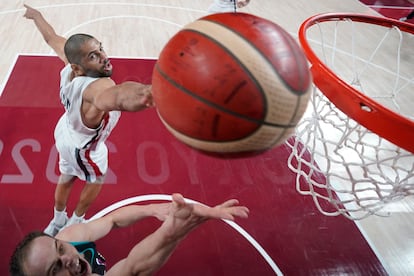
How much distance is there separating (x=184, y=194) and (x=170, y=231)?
29.2 inches

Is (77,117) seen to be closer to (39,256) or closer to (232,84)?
(39,256)

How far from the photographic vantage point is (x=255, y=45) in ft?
2.07

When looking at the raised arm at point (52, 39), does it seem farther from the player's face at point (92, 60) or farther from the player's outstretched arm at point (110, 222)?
the player's outstretched arm at point (110, 222)

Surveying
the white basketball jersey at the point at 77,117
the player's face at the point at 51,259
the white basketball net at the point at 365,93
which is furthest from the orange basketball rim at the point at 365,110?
the player's face at the point at 51,259

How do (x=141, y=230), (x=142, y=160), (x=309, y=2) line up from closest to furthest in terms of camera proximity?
(x=141, y=230), (x=142, y=160), (x=309, y=2)

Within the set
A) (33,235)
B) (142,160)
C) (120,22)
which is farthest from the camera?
(120,22)

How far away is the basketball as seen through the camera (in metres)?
0.61

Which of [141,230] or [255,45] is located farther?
[141,230]

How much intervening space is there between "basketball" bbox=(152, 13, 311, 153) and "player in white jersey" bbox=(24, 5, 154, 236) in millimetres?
175

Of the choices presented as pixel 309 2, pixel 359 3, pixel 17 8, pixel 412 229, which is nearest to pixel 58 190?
pixel 412 229

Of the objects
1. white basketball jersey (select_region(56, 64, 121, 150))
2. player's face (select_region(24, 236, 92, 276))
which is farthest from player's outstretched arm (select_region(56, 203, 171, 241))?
white basketball jersey (select_region(56, 64, 121, 150))

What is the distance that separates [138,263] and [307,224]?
87cm

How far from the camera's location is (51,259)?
0.87 metres

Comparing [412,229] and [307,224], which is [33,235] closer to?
[307,224]
